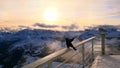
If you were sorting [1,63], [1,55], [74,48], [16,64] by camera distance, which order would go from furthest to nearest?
[1,55] < [1,63] < [16,64] < [74,48]

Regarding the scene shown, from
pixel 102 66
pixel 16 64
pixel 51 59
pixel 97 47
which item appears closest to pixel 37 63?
pixel 51 59

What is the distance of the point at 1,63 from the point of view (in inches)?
4710

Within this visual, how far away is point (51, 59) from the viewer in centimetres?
334

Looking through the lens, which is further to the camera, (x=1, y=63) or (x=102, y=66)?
(x=1, y=63)

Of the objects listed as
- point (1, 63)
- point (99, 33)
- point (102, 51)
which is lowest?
point (1, 63)

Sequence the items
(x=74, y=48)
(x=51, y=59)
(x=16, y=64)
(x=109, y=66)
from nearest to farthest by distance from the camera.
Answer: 1. (x=51, y=59)
2. (x=74, y=48)
3. (x=109, y=66)
4. (x=16, y=64)

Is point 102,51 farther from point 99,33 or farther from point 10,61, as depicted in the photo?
point 10,61

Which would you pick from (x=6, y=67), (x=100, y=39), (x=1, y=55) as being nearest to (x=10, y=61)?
(x=6, y=67)

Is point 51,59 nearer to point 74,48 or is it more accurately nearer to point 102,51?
point 74,48

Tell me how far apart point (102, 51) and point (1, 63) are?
11314 cm

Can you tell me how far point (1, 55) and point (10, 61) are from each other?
23.4m

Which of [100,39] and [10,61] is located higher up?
[100,39]

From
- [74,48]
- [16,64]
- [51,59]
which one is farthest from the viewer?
[16,64]

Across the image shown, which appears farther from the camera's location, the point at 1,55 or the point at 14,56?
the point at 1,55
